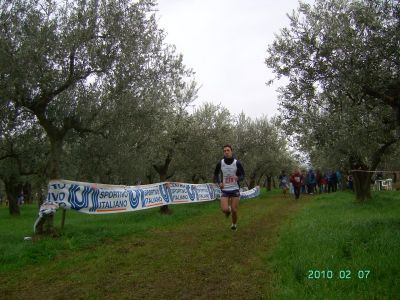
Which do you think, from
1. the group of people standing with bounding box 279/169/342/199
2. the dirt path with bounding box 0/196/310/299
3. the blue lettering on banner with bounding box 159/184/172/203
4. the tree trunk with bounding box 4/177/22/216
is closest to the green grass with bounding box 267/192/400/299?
the dirt path with bounding box 0/196/310/299

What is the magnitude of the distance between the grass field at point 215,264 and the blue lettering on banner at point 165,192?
7.12 meters

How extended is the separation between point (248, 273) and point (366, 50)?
21.0ft

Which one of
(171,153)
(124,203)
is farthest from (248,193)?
(124,203)

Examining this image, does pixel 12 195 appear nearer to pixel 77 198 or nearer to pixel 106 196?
pixel 106 196

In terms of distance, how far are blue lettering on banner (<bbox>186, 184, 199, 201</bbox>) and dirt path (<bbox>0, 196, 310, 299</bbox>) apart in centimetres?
1160

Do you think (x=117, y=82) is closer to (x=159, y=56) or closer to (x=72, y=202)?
(x=159, y=56)

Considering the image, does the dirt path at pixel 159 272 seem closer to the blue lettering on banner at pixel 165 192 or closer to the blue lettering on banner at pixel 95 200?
the blue lettering on banner at pixel 95 200

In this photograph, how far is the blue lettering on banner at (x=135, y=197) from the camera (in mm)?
15672

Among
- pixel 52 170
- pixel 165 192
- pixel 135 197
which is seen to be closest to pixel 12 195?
pixel 165 192

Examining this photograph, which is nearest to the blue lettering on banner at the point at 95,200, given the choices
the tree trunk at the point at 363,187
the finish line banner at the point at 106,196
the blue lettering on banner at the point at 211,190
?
the finish line banner at the point at 106,196

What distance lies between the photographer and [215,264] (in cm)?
745

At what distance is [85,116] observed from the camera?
12656 mm

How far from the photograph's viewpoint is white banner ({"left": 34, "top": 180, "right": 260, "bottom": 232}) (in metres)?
11.8
